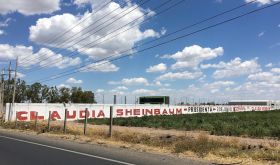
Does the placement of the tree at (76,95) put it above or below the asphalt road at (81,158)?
above

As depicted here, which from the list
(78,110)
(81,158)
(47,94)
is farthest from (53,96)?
(81,158)

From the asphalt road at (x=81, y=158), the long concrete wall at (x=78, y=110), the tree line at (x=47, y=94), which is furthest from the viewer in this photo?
the tree line at (x=47, y=94)

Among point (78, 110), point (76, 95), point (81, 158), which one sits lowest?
point (81, 158)

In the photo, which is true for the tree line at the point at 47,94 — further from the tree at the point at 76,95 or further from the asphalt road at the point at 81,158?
the asphalt road at the point at 81,158

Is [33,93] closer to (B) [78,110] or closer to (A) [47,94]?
(A) [47,94]

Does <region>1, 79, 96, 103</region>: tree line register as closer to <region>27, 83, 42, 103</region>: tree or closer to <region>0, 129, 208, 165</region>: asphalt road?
<region>27, 83, 42, 103</region>: tree

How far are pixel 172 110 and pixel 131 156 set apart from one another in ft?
211

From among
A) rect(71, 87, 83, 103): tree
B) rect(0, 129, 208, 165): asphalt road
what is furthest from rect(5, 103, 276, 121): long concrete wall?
rect(71, 87, 83, 103): tree

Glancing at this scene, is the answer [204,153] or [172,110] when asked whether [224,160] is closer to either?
[204,153]

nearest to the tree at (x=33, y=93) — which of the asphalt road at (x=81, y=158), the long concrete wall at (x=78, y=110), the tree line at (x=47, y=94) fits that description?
the tree line at (x=47, y=94)

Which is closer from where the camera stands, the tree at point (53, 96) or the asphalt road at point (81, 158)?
the asphalt road at point (81, 158)

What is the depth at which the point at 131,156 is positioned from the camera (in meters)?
15.6

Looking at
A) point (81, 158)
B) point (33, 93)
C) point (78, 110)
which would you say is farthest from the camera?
point (33, 93)

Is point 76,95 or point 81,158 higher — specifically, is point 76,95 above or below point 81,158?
above
